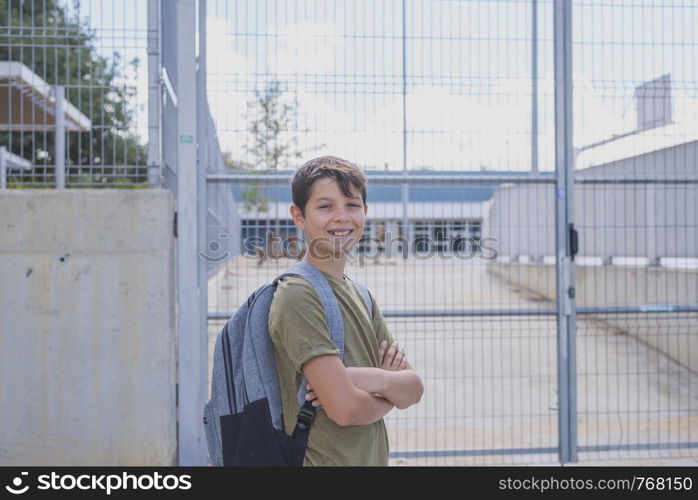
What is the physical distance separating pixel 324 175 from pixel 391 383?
26.5 inches

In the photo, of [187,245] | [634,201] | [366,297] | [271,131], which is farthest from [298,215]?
[634,201]

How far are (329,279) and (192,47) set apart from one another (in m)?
3.08

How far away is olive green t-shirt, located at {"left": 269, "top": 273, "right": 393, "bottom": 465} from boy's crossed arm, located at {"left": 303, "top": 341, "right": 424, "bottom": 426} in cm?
5

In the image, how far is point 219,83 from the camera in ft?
15.7

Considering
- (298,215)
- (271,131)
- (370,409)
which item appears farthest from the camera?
(271,131)

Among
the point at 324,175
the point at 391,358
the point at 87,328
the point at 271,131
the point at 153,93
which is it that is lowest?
the point at 87,328

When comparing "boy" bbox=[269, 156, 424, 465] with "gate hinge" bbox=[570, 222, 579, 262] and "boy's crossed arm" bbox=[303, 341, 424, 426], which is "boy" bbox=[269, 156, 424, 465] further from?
"gate hinge" bbox=[570, 222, 579, 262]

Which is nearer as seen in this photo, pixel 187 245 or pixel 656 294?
pixel 187 245

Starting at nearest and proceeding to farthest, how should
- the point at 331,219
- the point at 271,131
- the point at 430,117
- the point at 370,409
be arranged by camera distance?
the point at 370,409
the point at 331,219
the point at 271,131
the point at 430,117

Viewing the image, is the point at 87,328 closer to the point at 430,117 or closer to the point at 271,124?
the point at 271,124

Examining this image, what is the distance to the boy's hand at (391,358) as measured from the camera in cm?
218

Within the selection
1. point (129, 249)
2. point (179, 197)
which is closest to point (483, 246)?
point (179, 197)

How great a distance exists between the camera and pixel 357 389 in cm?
195
